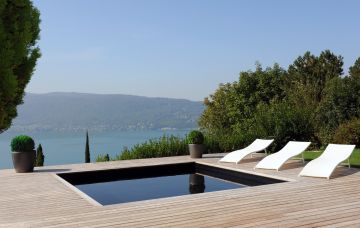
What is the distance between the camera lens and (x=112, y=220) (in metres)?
5.75

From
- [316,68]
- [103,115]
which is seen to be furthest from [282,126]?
[103,115]

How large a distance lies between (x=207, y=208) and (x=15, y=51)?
4684mm

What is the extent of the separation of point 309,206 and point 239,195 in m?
1.24

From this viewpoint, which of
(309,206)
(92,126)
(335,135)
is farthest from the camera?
(92,126)

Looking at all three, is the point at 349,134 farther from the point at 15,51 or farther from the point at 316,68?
the point at 316,68

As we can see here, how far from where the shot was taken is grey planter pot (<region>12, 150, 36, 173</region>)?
35.1 feet

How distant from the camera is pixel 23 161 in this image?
10.8 meters

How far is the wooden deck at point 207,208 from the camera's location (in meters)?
5.54

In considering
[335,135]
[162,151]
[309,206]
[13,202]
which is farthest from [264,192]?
[335,135]

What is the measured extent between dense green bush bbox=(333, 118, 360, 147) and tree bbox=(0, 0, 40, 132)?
11.8 m

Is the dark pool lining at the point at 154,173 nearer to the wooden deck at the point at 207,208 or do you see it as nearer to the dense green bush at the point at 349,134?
Answer: the wooden deck at the point at 207,208

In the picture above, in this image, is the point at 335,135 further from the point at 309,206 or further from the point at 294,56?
the point at 294,56

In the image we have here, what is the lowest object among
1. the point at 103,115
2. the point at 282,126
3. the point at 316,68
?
the point at 282,126

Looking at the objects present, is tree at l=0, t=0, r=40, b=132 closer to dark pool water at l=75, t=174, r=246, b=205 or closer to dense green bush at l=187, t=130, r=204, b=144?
dark pool water at l=75, t=174, r=246, b=205
